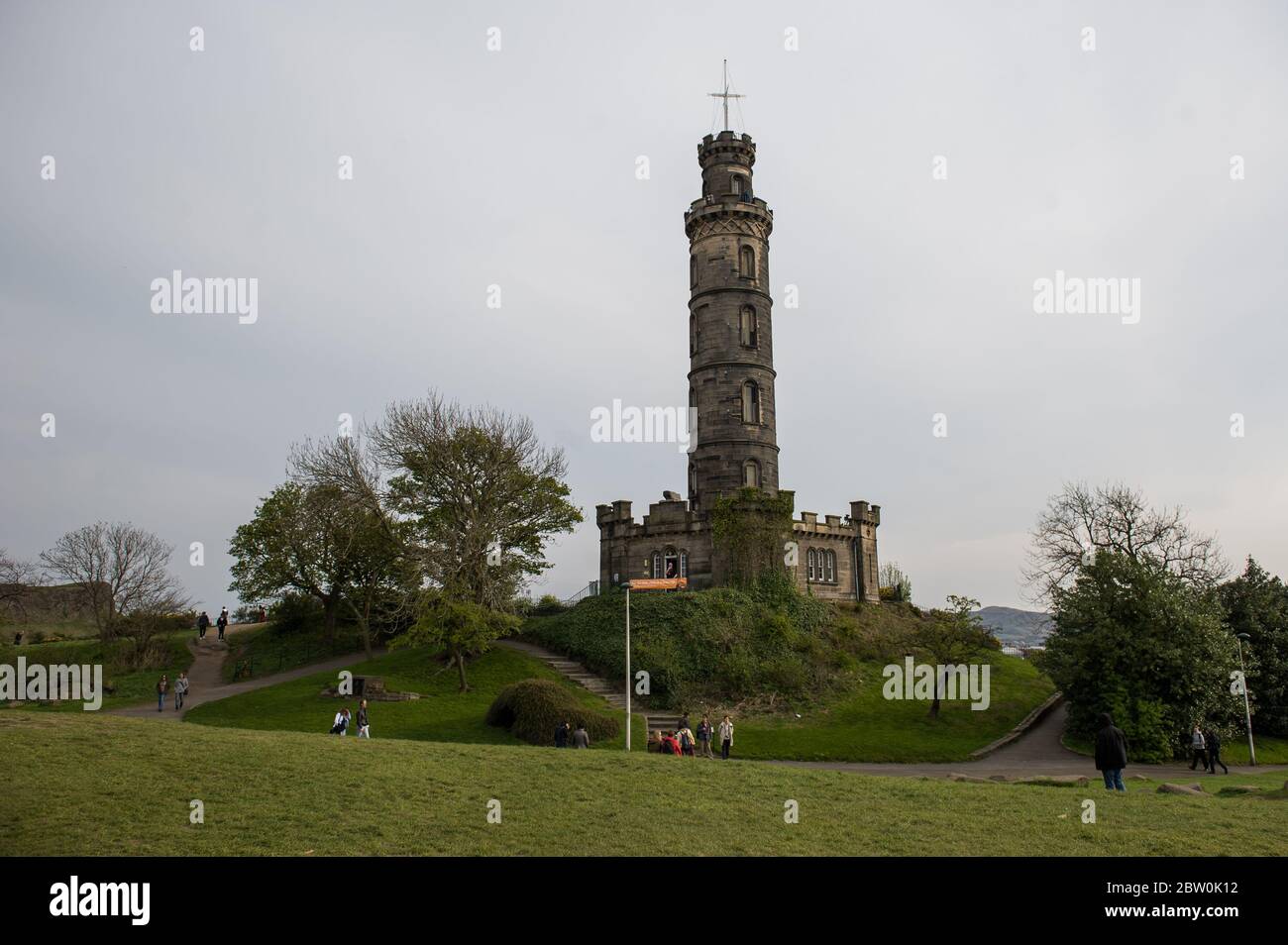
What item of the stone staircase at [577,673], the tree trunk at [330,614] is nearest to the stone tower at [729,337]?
the stone staircase at [577,673]

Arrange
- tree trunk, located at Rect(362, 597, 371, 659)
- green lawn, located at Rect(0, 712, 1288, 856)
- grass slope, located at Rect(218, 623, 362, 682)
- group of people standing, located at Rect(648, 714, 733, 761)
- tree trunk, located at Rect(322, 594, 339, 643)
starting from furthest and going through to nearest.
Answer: tree trunk, located at Rect(322, 594, 339, 643), grass slope, located at Rect(218, 623, 362, 682), tree trunk, located at Rect(362, 597, 371, 659), group of people standing, located at Rect(648, 714, 733, 761), green lawn, located at Rect(0, 712, 1288, 856)

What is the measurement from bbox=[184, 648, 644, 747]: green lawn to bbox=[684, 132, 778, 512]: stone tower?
1418cm

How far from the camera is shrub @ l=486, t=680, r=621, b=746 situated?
29859 millimetres

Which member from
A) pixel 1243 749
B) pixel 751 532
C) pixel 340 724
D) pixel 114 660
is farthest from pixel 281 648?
pixel 1243 749

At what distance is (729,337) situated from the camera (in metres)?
49.5

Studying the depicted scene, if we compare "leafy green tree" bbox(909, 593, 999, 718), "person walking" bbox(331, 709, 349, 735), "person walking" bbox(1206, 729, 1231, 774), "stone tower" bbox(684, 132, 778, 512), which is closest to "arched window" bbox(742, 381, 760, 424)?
"stone tower" bbox(684, 132, 778, 512)

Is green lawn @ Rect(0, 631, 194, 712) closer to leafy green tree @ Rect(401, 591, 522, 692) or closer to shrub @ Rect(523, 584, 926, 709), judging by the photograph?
leafy green tree @ Rect(401, 591, 522, 692)

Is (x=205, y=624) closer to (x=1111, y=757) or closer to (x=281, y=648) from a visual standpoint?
(x=281, y=648)

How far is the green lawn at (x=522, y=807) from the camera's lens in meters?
13.1

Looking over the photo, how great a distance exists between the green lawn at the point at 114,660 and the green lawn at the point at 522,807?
22039 millimetres

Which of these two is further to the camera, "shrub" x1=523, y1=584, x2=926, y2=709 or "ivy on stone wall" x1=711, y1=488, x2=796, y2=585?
"ivy on stone wall" x1=711, y1=488, x2=796, y2=585

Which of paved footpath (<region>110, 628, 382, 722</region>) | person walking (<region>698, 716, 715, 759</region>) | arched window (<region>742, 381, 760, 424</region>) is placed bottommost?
person walking (<region>698, 716, 715, 759</region>)

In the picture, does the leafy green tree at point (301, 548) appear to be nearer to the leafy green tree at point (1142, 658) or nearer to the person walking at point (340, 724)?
the person walking at point (340, 724)
